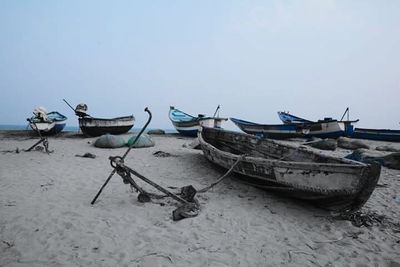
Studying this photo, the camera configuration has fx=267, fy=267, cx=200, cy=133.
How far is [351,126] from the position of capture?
16.4 meters

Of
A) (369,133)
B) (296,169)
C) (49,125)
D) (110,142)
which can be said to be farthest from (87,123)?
(369,133)

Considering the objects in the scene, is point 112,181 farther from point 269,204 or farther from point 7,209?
point 269,204

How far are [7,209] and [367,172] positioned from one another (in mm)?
5091

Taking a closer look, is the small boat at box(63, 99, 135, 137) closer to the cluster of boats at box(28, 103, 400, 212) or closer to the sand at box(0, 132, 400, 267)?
the cluster of boats at box(28, 103, 400, 212)

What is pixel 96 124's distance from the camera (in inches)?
529

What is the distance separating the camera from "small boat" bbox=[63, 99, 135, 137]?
1345 cm

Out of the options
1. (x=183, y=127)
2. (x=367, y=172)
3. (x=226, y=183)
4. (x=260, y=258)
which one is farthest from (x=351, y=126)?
(x=260, y=258)

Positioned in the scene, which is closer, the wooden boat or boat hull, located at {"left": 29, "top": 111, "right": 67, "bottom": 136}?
the wooden boat

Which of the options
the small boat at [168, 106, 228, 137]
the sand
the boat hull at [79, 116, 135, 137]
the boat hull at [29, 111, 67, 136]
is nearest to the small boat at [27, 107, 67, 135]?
the boat hull at [29, 111, 67, 136]

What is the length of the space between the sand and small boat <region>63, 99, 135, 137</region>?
26.2ft

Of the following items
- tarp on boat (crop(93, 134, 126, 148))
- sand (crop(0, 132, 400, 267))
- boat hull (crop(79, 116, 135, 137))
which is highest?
boat hull (crop(79, 116, 135, 137))

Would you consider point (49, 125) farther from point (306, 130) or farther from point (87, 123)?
point (306, 130)

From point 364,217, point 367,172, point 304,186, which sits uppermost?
point 367,172

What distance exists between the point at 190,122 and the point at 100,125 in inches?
190
